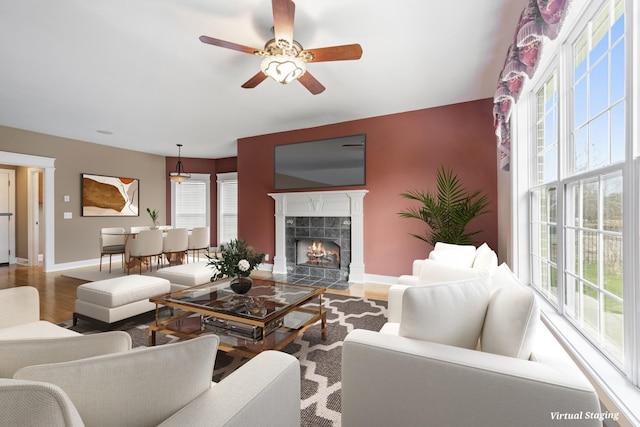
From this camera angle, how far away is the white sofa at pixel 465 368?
34.1 inches

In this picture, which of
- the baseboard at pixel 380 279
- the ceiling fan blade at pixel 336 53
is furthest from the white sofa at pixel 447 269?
the ceiling fan blade at pixel 336 53

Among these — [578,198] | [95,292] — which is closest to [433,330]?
[578,198]

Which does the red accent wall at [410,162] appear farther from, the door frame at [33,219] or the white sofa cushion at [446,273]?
the door frame at [33,219]

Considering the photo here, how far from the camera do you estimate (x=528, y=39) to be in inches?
59.6

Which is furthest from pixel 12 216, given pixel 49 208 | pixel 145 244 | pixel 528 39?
pixel 528 39

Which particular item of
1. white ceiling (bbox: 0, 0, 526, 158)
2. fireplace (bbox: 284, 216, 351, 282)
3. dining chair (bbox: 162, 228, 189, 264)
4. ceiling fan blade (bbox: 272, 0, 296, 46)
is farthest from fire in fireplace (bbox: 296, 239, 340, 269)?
ceiling fan blade (bbox: 272, 0, 296, 46)

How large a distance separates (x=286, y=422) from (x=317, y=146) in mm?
4170

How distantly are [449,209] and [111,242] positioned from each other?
5.80 meters

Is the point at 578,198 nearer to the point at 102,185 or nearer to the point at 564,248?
the point at 564,248

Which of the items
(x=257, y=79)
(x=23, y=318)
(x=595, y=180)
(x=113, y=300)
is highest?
(x=257, y=79)

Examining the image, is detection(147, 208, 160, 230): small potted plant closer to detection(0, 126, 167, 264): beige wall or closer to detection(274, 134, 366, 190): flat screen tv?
detection(0, 126, 167, 264): beige wall

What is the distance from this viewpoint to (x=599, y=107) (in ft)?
4.69

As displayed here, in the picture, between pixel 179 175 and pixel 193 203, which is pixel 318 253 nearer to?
pixel 179 175

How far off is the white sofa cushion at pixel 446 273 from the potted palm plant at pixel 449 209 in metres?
1.80
